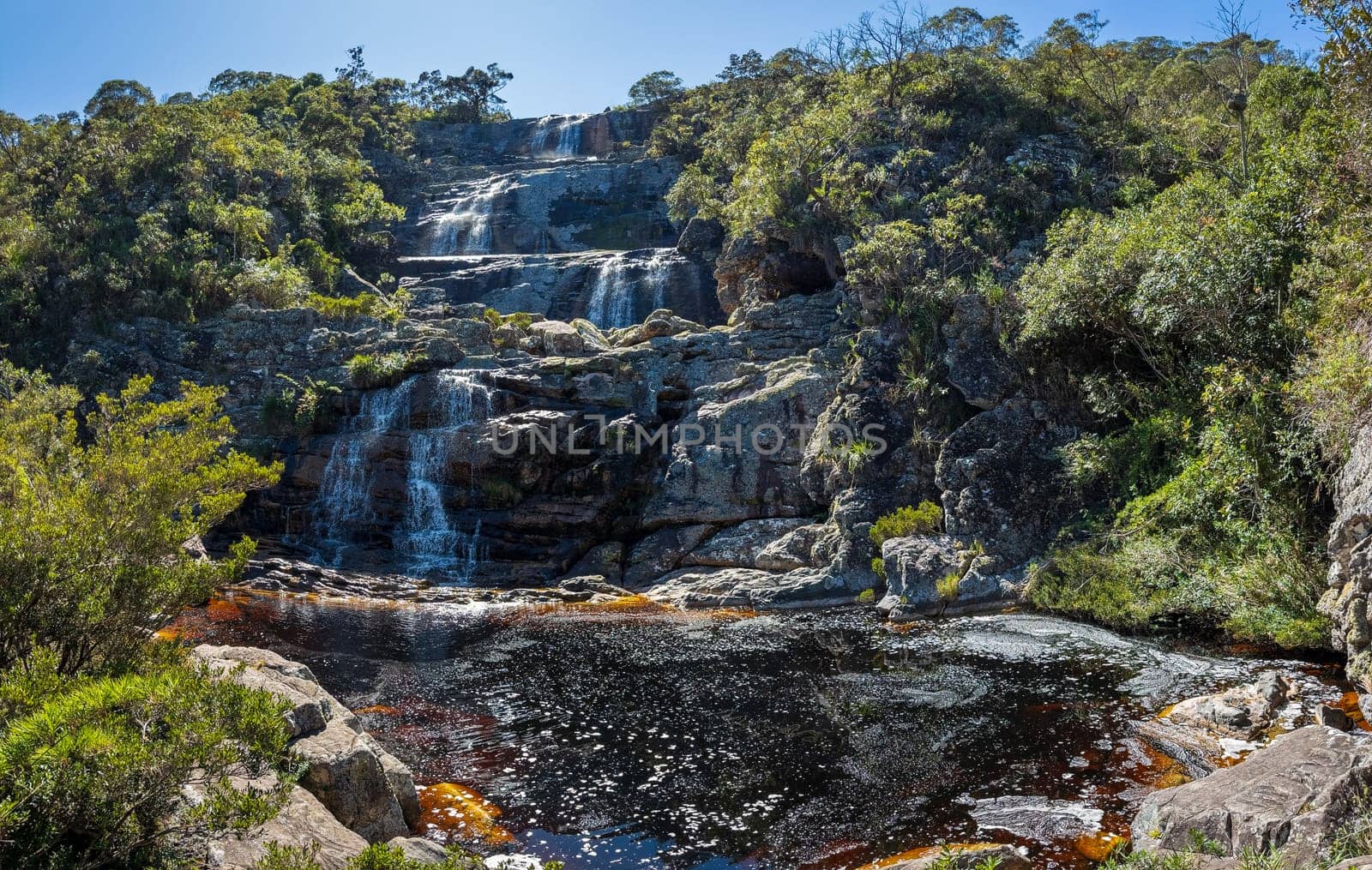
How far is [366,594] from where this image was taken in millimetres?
22953

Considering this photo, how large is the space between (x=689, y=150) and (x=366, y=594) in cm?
3867

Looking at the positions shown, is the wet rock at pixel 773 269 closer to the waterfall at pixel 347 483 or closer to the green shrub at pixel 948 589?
the waterfall at pixel 347 483

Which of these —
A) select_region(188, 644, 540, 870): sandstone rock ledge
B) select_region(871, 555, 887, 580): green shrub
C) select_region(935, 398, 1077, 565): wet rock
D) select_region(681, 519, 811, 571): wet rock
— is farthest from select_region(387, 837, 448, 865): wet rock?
select_region(681, 519, 811, 571): wet rock

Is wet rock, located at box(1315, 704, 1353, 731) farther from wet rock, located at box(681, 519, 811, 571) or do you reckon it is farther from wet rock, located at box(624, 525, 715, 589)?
wet rock, located at box(624, 525, 715, 589)

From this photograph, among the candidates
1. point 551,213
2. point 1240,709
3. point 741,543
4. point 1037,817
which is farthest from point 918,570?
point 551,213

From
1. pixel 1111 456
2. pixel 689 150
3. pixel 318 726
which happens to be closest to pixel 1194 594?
pixel 1111 456

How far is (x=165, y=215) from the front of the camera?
3609 centimetres

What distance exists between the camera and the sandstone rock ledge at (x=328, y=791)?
21.0ft

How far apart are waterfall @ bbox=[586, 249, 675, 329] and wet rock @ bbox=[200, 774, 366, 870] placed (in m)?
32.4

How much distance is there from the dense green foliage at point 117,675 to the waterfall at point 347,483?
49.0 ft

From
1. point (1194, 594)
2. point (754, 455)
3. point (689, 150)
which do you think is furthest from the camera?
point (689, 150)

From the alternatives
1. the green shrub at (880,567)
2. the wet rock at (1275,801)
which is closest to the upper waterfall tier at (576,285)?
the green shrub at (880,567)

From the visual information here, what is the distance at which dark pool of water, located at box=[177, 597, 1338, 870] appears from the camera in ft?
28.9

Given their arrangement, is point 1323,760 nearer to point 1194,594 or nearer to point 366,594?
point 1194,594
